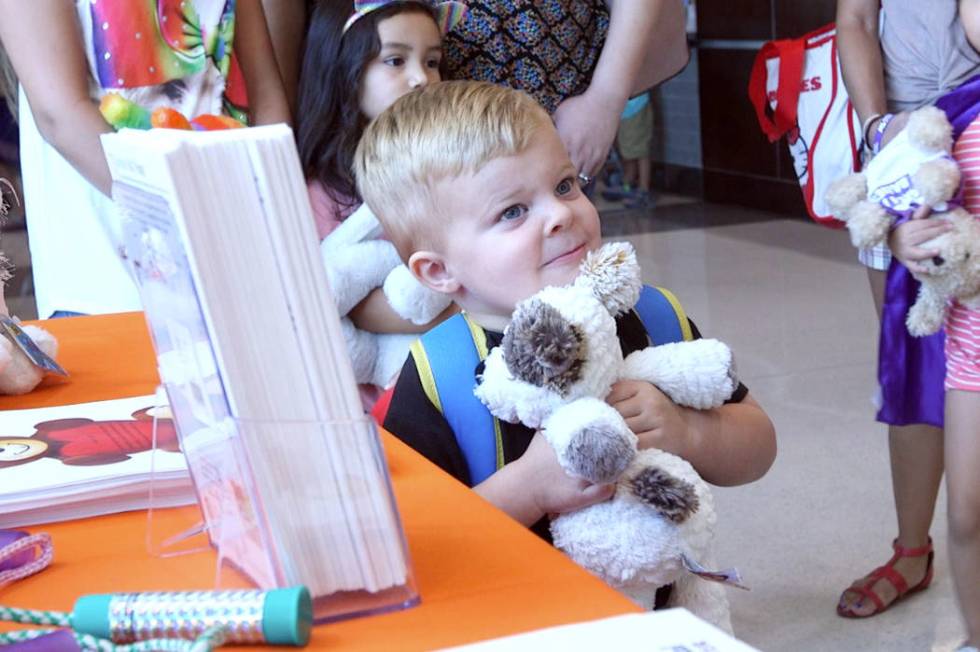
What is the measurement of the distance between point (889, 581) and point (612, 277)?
5.13 ft

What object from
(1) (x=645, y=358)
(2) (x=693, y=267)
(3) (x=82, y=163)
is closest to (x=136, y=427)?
(1) (x=645, y=358)

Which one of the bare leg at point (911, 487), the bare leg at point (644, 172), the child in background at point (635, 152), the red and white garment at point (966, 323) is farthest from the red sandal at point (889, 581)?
the bare leg at point (644, 172)

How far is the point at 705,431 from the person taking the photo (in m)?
1.12

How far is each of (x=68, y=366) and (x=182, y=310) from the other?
79cm

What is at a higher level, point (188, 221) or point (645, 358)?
point (188, 221)

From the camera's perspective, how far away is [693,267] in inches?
211

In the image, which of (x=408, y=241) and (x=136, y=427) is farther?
(x=408, y=241)

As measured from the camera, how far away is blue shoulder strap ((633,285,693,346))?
125cm

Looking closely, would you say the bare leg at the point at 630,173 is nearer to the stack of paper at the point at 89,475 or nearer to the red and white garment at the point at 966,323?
the red and white garment at the point at 966,323

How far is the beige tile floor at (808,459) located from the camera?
229cm

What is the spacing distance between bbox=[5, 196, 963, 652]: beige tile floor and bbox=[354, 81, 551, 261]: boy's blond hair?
1320 millimetres

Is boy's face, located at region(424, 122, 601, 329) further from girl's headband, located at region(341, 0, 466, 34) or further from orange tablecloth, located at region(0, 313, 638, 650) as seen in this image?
girl's headband, located at region(341, 0, 466, 34)

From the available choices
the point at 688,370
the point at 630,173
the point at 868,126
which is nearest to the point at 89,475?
the point at 688,370

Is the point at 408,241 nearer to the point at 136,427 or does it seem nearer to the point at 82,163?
the point at 136,427
